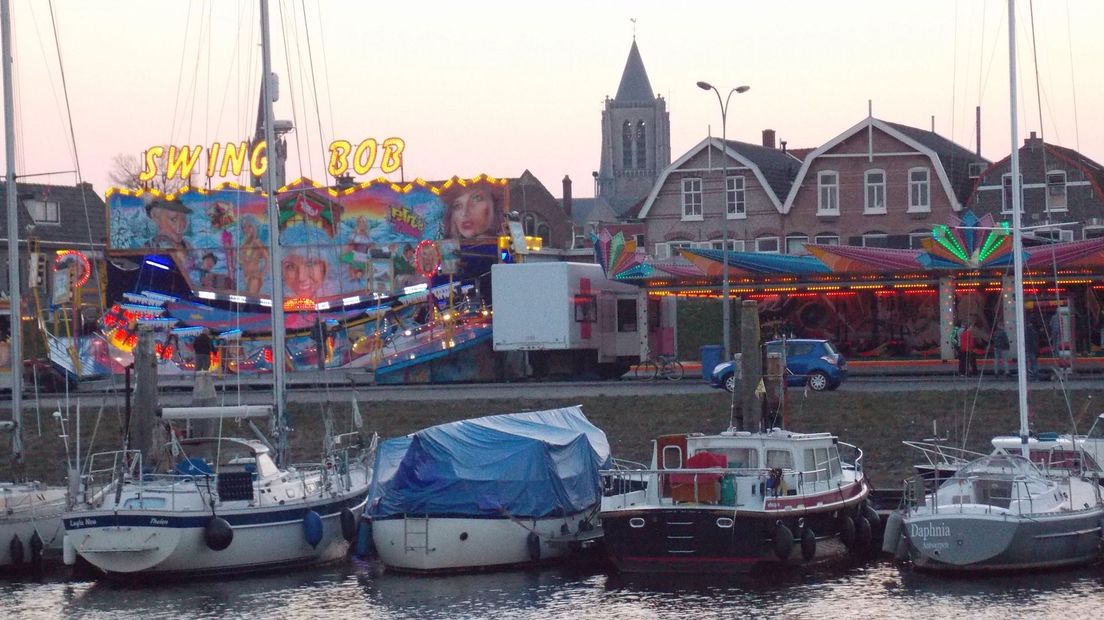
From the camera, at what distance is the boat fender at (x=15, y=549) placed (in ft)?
83.3

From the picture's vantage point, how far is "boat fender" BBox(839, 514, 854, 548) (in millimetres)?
24891

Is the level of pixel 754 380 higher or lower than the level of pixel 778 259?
lower

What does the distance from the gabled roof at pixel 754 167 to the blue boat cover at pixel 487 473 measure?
37907 millimetres

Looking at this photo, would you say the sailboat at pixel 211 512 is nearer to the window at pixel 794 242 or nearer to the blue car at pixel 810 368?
the blue car at pixel 810 368

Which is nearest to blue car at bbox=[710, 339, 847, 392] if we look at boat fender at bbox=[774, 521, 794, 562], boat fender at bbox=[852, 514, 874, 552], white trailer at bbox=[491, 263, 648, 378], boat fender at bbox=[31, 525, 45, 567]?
white trailer at bbox=[491, 263, 648, 378]

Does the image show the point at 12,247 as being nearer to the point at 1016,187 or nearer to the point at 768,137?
the point at 1016,187

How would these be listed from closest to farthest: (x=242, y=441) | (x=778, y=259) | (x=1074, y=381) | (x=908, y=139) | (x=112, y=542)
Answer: (x=112, y=542), (x=242, y=441), (x=1074, y=381), (x=778, y=259), (x=908, y=139)

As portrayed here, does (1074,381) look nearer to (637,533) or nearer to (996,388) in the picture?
(996,388)

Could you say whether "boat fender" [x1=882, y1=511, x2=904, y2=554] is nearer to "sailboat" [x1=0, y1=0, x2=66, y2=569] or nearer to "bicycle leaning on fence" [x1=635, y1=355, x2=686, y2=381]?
"sailboat" [x1=0, y1=0, x2=66, y2=569]

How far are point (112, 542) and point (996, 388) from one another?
76.8 feet

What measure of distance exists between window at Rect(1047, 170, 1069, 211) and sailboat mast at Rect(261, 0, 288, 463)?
125ft

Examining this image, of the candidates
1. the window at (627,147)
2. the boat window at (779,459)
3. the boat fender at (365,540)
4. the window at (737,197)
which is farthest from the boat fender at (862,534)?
the window at (627,147)

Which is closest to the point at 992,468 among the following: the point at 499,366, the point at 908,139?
the point at 499,366

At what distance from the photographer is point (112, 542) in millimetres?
23266
